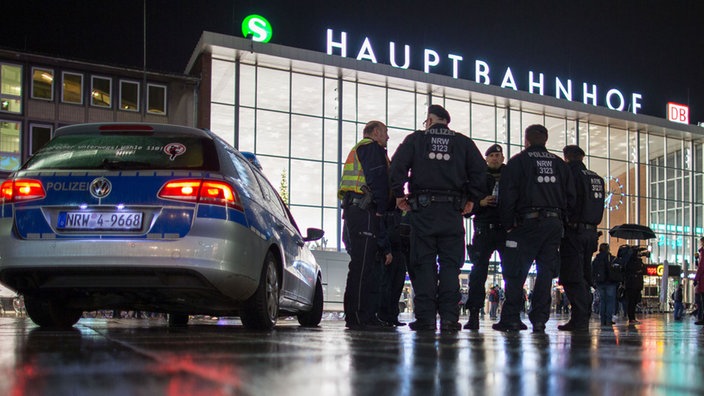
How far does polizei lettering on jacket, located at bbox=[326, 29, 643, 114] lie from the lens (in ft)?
127

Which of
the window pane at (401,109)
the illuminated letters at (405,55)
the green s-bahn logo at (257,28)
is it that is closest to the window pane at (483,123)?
the window pane at (401,109)

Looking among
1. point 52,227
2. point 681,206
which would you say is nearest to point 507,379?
point 52,227

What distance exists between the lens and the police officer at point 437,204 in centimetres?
682

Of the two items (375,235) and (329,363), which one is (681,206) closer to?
(375,235)

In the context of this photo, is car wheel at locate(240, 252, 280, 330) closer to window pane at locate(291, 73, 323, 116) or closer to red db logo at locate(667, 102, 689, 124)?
window pane at locate(291, 73, 323, 116)

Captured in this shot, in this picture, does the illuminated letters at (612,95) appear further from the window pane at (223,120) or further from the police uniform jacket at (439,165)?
the police uniform jacket at (439,165)

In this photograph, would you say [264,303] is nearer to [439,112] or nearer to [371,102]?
[439,112]

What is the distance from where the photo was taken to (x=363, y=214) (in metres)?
7.82

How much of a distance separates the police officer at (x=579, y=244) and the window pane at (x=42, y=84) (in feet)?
90.1

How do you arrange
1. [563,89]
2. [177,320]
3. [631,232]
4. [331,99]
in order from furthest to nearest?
[563,89], [331,99], [631,232], [177,320]

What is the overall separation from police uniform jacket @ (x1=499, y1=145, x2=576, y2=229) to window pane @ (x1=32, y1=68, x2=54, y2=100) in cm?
2836

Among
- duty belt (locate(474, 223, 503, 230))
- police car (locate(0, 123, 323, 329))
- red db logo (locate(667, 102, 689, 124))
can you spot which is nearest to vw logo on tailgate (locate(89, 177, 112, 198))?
police car (locate(0, 123, 323, 329))

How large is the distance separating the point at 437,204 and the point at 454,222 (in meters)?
0.20

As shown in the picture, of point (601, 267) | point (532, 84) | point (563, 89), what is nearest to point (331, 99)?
point (532, 84)
